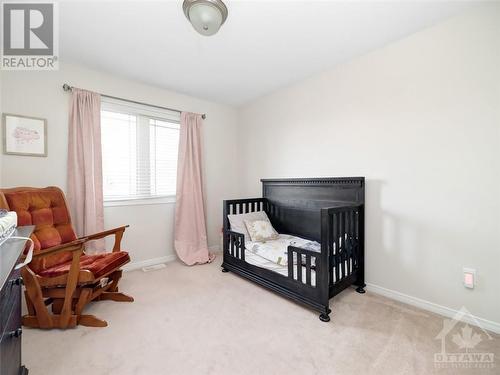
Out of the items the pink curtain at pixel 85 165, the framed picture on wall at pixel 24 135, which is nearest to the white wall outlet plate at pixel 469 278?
the pink curtain at pixel 85 165

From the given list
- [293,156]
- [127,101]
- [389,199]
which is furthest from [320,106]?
[127,101]

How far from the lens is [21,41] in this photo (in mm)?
2062

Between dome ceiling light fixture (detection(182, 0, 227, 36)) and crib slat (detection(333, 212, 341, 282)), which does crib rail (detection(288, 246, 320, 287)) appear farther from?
dome ceiling light fixture (detection(182, 0, 227, 36))

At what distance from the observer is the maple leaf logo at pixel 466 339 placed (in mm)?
1539

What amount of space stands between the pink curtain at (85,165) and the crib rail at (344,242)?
245 centimetres

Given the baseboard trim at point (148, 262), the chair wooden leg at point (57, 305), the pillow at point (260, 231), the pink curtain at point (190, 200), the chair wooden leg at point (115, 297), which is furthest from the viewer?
the pink curtain at point (190, 200)

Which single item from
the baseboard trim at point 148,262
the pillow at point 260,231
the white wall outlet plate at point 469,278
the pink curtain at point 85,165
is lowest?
the baseboard trim at point 148,262

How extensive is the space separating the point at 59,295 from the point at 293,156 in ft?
9.06

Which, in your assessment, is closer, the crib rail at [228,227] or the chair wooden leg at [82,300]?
the chair wooden leg at [82,300]

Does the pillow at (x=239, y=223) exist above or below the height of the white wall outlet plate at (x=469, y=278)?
above

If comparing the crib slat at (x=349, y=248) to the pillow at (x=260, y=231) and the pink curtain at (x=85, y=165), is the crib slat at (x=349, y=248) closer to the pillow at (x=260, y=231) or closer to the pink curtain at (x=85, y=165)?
the pillow at (x=260, y=231)

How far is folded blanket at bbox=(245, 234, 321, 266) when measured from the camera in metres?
2.26

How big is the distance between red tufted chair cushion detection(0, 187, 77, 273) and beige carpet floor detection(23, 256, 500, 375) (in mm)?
529

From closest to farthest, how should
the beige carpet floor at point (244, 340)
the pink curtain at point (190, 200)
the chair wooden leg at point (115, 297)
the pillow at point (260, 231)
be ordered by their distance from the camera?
1. the beige carpet floor at point (244, 340)
2. the chair wooden leg at point (115, 297)
3. the pillow at point (260, 231)
4. the pink curtain at point (190, 200)
